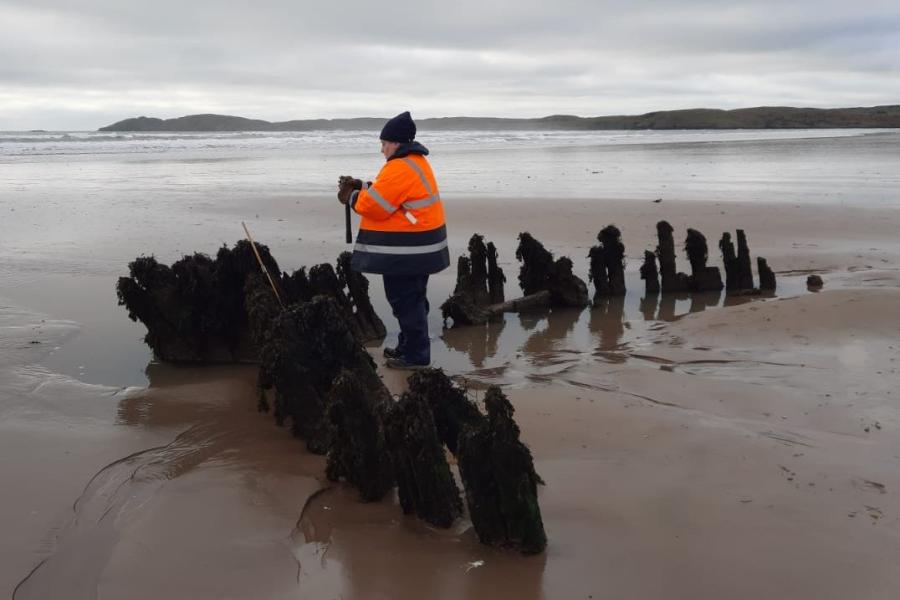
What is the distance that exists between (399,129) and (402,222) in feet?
2.42

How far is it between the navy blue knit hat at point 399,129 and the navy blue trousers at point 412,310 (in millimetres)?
1125

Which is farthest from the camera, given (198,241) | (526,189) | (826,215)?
(526,189)

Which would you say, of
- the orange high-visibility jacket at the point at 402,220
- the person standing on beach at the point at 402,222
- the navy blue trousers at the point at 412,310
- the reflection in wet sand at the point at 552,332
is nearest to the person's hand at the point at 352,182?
the person standing on beach at the point at 402,222

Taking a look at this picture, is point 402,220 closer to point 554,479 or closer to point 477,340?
point 477,340

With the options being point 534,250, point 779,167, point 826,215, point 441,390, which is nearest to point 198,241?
point 534,250

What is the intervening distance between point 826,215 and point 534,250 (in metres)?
8.91

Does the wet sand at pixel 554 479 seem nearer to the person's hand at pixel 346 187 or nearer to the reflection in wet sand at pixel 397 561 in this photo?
the reflection in wet sand at pixel 397 561

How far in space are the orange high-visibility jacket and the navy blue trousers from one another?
0.73 feet

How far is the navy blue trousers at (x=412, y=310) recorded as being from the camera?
22.1 ft

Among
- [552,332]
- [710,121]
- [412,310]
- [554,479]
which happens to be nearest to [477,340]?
[552,332]

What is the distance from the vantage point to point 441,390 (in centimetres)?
414

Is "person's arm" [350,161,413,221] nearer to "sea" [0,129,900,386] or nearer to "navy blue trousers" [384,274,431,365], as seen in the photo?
"navy blue trousers" [384,274,431,365]

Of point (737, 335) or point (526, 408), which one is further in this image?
point (737, 335)

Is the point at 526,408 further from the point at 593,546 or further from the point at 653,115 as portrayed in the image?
the point at 653,115
